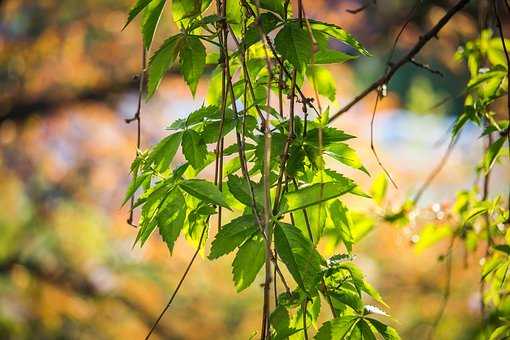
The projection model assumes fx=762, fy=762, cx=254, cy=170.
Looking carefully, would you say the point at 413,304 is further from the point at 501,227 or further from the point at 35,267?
the point at 501,227

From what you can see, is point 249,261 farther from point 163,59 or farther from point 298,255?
point 163,59

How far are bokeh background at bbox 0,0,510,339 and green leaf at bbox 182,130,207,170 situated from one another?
258 cm

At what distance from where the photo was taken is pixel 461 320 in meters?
3.06

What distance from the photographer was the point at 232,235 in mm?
500

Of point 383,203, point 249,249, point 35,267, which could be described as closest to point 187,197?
point 249,249

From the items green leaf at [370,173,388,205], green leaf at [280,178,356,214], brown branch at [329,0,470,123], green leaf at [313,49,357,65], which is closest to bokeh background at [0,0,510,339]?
green leaf at [370,173,388,205]

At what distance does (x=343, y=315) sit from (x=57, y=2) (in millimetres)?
2904

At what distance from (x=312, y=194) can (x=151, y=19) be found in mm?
183

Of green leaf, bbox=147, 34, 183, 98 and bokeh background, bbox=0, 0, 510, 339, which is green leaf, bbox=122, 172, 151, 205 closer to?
green leaf, bbox=147, 34, 183, 98

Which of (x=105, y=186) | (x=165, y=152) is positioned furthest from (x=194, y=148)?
(x=105, y=186)

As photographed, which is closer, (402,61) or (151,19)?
(151,19)

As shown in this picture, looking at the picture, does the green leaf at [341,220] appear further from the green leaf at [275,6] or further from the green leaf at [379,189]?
the green leaf at [379,189]

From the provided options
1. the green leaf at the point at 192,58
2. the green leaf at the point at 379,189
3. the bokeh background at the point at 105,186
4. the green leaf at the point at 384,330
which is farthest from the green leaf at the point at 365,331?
the bokeh background at the point at 105,186

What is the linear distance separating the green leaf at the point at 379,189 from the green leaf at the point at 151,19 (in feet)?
1.72
